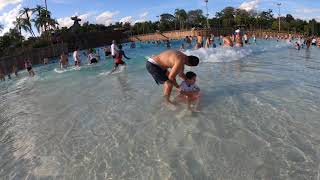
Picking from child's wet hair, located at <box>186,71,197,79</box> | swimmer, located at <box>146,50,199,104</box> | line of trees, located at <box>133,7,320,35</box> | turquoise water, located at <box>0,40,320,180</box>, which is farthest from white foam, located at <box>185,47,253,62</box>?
line of trees, located at <box>133,7,320,35</box>

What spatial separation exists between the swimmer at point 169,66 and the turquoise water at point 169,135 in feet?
1.74

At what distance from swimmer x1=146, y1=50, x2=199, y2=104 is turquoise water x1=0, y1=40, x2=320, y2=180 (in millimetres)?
531

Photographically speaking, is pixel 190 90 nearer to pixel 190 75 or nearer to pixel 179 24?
pixel 190 75

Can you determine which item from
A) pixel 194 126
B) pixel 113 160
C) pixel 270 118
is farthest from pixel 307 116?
pixel 113 160

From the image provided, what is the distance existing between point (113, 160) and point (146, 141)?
80 centimetres

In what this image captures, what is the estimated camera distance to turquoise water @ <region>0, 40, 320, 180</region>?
466cm

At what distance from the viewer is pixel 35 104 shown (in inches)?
389

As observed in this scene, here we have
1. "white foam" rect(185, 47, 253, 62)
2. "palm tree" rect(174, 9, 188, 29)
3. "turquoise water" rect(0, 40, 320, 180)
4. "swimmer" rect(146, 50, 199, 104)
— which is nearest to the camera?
"turquoise water" rect(0, 40, 320, 180)

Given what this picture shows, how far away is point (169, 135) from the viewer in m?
5.91

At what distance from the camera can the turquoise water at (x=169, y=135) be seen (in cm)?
466

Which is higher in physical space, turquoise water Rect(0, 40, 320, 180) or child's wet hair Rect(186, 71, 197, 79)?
child's wet hair Rect(186, 71, 197, 79)

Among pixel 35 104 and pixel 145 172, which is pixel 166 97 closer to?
pixel 145 172

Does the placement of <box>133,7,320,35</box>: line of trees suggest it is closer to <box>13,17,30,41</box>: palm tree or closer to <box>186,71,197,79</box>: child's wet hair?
<box>13,17,30,41</box>: palm tree

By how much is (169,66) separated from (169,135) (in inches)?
78.9
